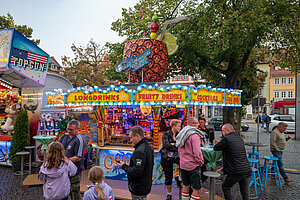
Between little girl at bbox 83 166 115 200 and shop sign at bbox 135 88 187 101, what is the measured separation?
375 cm

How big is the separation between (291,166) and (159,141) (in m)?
5.79


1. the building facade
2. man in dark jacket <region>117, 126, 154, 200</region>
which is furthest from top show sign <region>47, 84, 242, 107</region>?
the building facade

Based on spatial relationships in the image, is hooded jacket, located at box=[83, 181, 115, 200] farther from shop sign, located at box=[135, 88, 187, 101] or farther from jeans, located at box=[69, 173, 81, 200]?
shop sign, located at box=[135, 88, 187, 101]

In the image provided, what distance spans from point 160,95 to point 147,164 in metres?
3.36

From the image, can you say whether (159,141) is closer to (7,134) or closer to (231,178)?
(231,178)

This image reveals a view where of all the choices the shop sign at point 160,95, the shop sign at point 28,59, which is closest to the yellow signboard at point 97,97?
the shop sign at point 160,95

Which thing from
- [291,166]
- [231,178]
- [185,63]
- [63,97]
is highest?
[185,63]

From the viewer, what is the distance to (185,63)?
13.6 m

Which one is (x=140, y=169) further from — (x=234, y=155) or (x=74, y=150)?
(x=234, y=155)

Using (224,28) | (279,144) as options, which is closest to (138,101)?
(279,144)

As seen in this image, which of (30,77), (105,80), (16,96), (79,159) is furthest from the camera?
(105,80)

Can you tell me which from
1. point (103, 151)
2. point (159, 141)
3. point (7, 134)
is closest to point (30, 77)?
point (7, 134)

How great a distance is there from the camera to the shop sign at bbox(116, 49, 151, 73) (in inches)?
332

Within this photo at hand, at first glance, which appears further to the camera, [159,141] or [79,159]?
[159,141]
